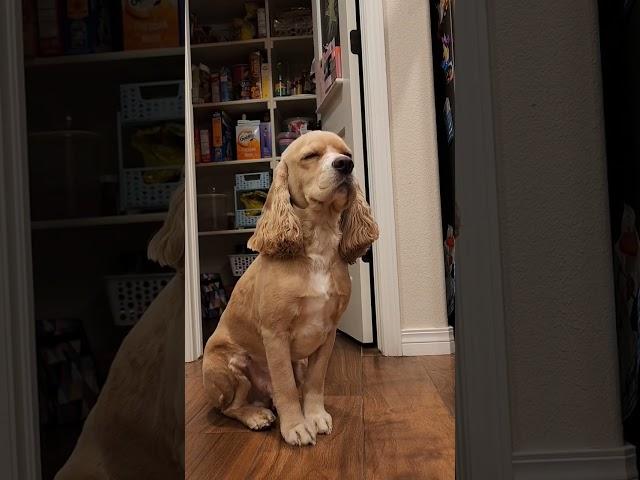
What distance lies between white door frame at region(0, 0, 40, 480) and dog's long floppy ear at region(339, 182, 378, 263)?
2.96ft

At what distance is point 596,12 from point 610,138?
235 millimetres

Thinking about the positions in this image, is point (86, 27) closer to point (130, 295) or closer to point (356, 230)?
point (130, 295)

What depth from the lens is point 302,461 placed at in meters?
1.30

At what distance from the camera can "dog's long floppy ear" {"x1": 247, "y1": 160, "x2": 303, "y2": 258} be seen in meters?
1.45

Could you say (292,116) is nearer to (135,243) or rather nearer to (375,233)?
(375,233)

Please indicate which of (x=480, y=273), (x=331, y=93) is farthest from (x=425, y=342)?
(x=480, y=273)

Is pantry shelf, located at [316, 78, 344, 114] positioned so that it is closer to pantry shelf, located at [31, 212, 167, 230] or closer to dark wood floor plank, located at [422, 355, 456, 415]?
dark wood floor plank, located at [422, 355, 456, 415]

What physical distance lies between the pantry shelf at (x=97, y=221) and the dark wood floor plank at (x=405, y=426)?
0.72 metres

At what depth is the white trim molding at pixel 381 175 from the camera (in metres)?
2.30

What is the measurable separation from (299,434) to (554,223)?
776 mm

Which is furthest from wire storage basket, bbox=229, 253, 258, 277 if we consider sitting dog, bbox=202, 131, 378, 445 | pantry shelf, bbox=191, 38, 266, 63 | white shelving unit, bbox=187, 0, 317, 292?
sitting dog, bbox=202, 131, 378, 445

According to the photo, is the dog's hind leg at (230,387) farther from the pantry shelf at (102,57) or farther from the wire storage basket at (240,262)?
the wire storage basket at (240,262)

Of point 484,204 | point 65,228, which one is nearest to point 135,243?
point 65,228

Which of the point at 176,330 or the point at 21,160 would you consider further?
the point at 176,330
